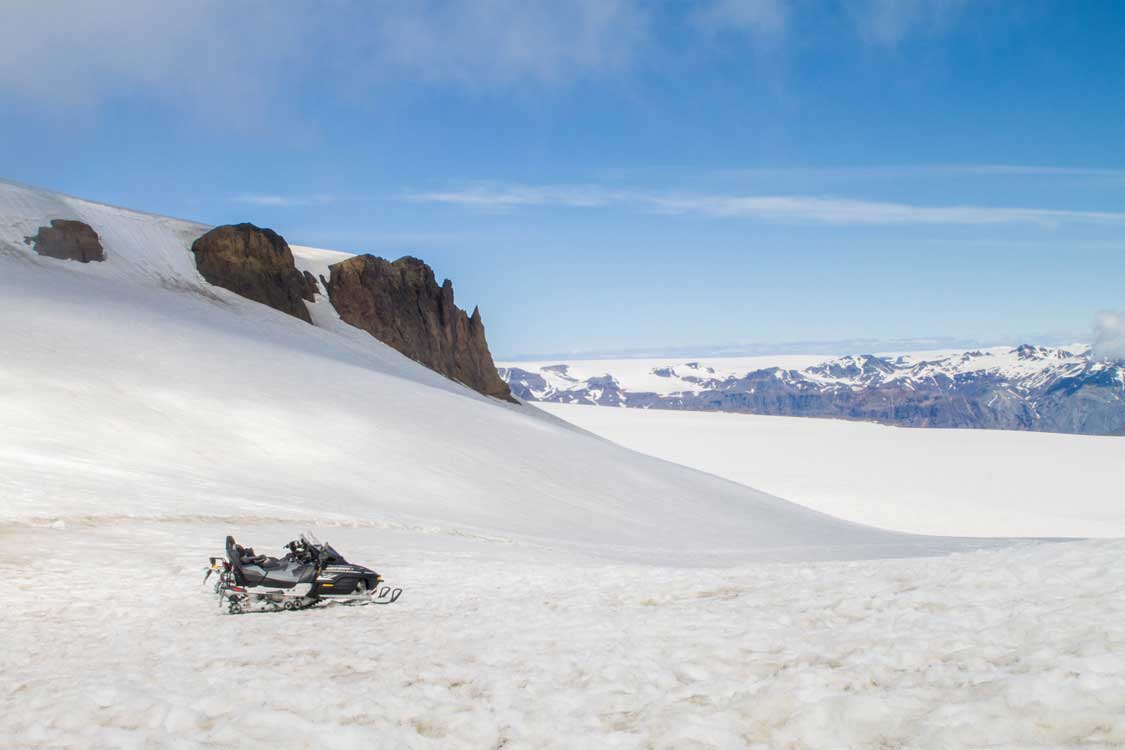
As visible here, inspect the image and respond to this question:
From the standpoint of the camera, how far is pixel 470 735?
5.30m

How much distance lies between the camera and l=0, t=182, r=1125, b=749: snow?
5207mm

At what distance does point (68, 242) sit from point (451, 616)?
38.4m

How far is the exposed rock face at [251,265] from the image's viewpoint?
47.1 meters

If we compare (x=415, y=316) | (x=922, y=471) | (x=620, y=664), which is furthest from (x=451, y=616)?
(x=415, y=316)

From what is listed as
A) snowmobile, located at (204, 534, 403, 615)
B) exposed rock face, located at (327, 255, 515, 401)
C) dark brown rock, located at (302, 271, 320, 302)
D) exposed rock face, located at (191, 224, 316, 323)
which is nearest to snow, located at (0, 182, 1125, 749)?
snowmobile, located at (204, 534, 403, 615)

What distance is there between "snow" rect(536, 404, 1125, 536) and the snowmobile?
3326 centimetres

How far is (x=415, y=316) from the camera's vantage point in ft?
198

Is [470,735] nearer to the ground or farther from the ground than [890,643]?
nearer to the ground

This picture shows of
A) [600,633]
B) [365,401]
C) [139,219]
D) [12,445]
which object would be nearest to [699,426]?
[139,219]

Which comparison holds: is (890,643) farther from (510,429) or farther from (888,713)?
(510,429)

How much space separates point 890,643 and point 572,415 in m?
99.9

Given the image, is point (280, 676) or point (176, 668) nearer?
point (280, 676)

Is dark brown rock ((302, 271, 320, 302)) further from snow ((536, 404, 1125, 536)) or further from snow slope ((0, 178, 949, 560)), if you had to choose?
snow ((536, 404, 1125, 536))

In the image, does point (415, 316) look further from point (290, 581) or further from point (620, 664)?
point (620, 664)
